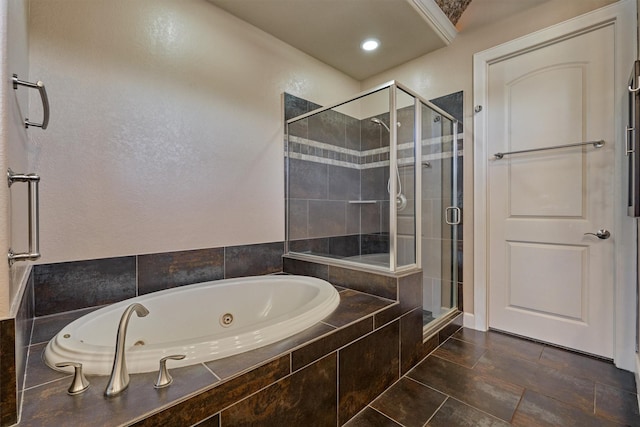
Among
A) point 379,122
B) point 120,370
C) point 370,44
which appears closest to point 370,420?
point 120,370

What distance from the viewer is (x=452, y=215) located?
248 cm

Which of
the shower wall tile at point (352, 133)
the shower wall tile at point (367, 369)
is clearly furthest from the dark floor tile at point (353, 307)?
the shower wall tile at point (352, 133)

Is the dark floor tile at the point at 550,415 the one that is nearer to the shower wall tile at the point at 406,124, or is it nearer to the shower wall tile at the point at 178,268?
the shower wall tile at the point at 406,124

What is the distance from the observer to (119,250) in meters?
1.64

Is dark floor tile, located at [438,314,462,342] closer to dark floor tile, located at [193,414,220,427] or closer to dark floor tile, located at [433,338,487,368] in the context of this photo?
dark floor tile, located at [433,338,487,368]

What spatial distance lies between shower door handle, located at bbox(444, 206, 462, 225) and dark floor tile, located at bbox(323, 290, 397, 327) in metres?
1.17

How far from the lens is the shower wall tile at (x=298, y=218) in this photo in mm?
2502

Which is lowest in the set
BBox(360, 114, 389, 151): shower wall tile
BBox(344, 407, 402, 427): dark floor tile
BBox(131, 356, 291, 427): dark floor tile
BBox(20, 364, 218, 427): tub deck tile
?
BBox(344, 407, 402, 427): dark floor tile

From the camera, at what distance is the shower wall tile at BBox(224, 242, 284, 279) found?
2113 millimetres

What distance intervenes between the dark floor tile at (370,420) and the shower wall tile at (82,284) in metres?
1.43

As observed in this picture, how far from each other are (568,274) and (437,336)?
1019mm

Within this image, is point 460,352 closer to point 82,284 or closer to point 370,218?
point 370,218

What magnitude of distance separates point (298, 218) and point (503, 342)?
1.89m

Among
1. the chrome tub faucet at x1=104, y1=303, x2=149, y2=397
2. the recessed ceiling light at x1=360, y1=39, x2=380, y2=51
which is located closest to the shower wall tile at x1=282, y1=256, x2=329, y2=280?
the chrome tub faucet at x1=104, y1=303, x2=149, y2=397
